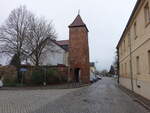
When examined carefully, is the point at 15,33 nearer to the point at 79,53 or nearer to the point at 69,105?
the point at 79,53

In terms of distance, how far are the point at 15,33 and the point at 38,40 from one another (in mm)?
3994

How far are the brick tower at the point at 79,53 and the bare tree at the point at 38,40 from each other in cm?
999

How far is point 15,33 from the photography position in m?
32.2

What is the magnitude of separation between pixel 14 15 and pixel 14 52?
618 cm

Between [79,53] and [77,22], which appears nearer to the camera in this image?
[79,53]

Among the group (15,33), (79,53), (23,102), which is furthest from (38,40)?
(23,102)

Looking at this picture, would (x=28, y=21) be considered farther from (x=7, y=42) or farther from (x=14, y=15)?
(x=7, y=42)

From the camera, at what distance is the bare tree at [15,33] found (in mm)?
31625

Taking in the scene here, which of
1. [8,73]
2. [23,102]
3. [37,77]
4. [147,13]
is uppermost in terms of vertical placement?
[147,13]

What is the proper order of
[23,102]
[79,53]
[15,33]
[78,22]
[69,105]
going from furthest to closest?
[78,22] < [79,53] < [15,33] < [23,102] < [69,105]

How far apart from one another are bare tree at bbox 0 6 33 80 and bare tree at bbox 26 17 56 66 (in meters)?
0.97

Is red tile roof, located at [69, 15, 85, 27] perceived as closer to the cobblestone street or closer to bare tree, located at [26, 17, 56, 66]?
bare tree, located at [26, 17, 56, 66]

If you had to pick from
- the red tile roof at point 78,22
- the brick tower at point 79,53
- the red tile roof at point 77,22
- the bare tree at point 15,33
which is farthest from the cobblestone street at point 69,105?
the red tile roof at point 77,22

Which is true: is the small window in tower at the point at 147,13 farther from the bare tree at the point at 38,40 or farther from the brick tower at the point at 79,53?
the brick tower at the point at 79,53
